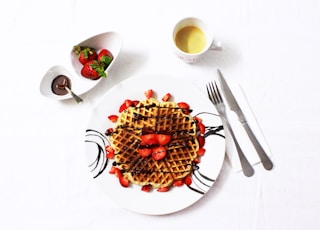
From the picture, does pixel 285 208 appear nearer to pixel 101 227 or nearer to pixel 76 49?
pixel 101 227

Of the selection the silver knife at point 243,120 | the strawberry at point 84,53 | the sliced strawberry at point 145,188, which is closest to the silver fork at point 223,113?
the silver knife at point 243,120

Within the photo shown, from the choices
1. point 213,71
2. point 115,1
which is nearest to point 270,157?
point 213,71

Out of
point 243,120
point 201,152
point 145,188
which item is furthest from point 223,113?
point 145,188

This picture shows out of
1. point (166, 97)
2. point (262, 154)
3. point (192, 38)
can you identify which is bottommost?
point (262, 154)

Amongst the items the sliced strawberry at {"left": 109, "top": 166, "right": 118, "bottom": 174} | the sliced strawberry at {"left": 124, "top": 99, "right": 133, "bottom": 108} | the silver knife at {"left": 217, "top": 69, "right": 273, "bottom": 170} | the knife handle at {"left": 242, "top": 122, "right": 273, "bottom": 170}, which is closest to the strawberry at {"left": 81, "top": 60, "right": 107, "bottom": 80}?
the sliced strawberry at {"left": 124, "top": 99, "right": 133, "bottom": 108}

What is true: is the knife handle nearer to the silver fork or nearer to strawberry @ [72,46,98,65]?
the silver fork

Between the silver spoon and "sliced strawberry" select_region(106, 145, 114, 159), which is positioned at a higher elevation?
the silver spoon

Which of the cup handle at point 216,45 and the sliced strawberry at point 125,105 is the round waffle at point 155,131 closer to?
the sliced strawberry at point 125,105

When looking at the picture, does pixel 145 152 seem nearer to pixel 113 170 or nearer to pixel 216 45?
pixel 113 170
